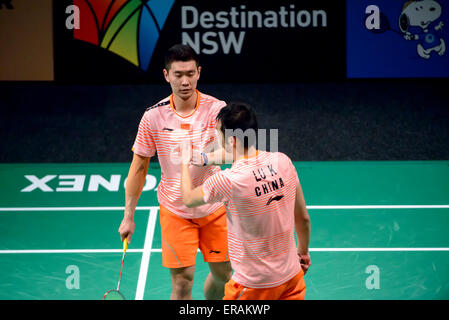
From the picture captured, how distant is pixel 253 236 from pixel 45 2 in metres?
5.57

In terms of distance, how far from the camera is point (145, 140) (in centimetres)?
388

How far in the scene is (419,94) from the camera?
827cm

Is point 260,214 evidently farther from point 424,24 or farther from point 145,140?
point 424,24

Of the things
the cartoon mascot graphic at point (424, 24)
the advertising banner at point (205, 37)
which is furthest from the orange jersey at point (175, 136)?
the cartoon mascot graphic at point (424, 24)

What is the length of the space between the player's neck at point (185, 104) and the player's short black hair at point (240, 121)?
784mm

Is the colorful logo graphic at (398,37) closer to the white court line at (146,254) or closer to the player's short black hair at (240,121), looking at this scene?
the white court line at (146,254)

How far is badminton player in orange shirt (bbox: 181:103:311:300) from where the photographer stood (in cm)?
306

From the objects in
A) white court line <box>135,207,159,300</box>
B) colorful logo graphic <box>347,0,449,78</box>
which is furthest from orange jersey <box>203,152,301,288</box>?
colorful logo graphic <box>347,0,449,78</box>

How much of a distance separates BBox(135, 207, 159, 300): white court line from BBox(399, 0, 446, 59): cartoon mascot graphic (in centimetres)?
367

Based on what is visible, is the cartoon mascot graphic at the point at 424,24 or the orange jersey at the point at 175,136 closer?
the orange jersey at the point at 175,136

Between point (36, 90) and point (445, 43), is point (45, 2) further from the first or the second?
point (445, 43)

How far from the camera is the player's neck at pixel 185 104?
3865mm

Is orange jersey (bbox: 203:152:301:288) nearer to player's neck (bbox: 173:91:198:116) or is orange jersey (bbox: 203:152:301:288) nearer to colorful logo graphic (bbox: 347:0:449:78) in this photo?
player's neck (bbox: 173:91:198:116)

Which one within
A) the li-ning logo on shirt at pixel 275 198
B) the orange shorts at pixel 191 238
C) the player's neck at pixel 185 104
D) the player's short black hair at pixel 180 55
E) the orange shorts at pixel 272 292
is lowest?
the orange shorts at pixel 272 292
